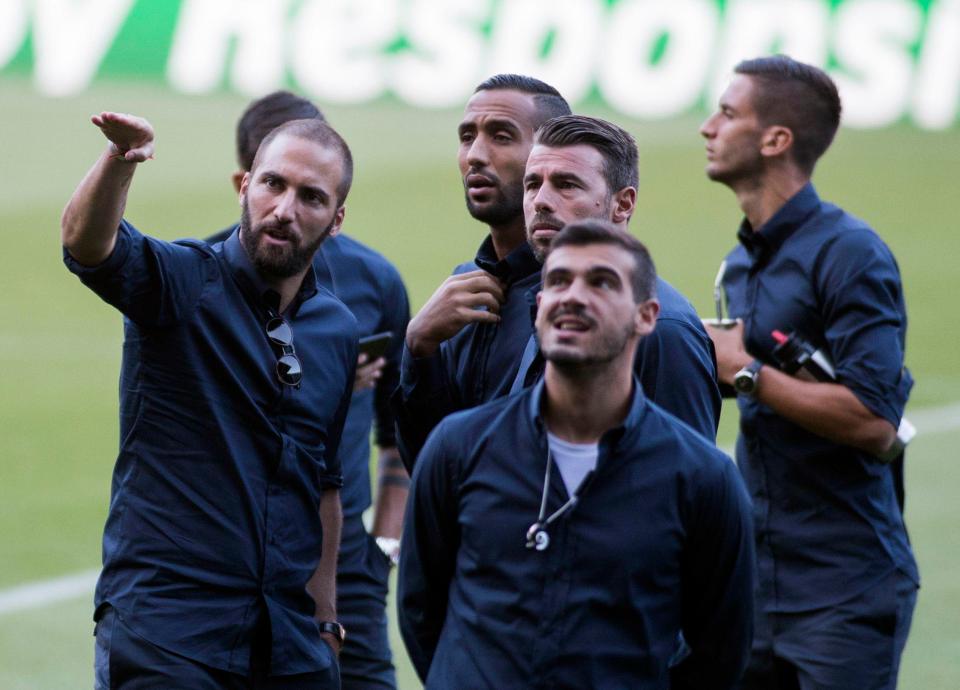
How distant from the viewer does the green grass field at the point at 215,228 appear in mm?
9016

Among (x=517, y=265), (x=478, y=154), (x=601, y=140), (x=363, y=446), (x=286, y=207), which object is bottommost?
(x=363, y=446)

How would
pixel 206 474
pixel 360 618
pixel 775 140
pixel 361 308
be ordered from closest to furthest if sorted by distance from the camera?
1. pixel 206 474
2. pixel 775 140
3. pixel 360 618
4. pixel 361 308

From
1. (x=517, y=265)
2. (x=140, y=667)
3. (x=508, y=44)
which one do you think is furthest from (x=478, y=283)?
(x=508, y=44)

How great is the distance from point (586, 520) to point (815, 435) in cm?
160

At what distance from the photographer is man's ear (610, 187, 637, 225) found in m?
4.46

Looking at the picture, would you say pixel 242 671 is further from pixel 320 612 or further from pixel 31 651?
pixel 31 651

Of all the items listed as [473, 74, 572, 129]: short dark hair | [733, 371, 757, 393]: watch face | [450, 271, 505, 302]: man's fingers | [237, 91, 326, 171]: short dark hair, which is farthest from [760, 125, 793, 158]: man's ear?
[237, 91, 326, 171]: short dark hair

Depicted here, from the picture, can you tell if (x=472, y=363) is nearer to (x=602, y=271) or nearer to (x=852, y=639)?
(x=602, y=271)

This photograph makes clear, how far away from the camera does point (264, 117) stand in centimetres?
589

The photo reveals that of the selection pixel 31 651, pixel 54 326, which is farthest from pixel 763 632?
pixel 54 326

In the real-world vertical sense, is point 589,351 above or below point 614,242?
below

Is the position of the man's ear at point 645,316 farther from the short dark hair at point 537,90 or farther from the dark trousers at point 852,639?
the dark trousers at point 852,639

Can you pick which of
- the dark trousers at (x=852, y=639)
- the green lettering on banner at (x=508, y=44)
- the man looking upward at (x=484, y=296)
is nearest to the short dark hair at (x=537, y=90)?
the man looking upward at (x=484, y=296)

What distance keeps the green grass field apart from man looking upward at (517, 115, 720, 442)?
3.45m
